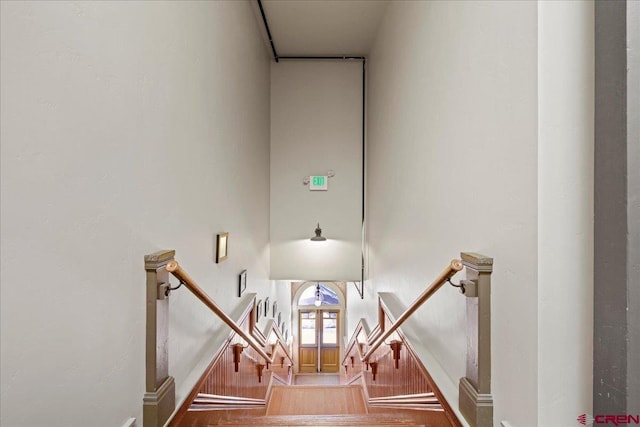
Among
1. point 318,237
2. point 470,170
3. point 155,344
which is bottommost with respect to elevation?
point 155,344

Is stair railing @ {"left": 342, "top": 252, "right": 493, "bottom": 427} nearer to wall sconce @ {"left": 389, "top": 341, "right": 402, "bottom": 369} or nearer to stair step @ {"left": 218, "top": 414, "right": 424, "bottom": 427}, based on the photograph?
stair step @ {"left": 218, "top": 414, "right": 424, "bottom": 427}

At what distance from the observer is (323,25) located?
14.3ft

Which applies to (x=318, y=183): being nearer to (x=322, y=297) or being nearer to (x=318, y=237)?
(x=318, y=237)

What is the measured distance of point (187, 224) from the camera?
205 cm

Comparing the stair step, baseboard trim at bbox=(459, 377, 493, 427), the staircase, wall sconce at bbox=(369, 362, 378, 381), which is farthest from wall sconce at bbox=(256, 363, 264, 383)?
baseboard trim at bbox=(459, 377, 493, 427)

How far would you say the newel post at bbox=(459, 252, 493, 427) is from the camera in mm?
1437

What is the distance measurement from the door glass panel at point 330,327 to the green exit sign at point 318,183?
235 inches

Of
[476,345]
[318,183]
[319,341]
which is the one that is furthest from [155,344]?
[319,341]

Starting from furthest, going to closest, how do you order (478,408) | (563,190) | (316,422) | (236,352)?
(236,352), (316,422), (478,408), (563,190)

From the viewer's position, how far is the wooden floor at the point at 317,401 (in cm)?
425

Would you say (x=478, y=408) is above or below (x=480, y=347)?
below

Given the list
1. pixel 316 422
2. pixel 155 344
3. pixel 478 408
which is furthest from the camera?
pixel 316 422

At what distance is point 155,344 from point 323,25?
3.98 metres

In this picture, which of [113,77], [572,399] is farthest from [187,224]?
[572,399]
